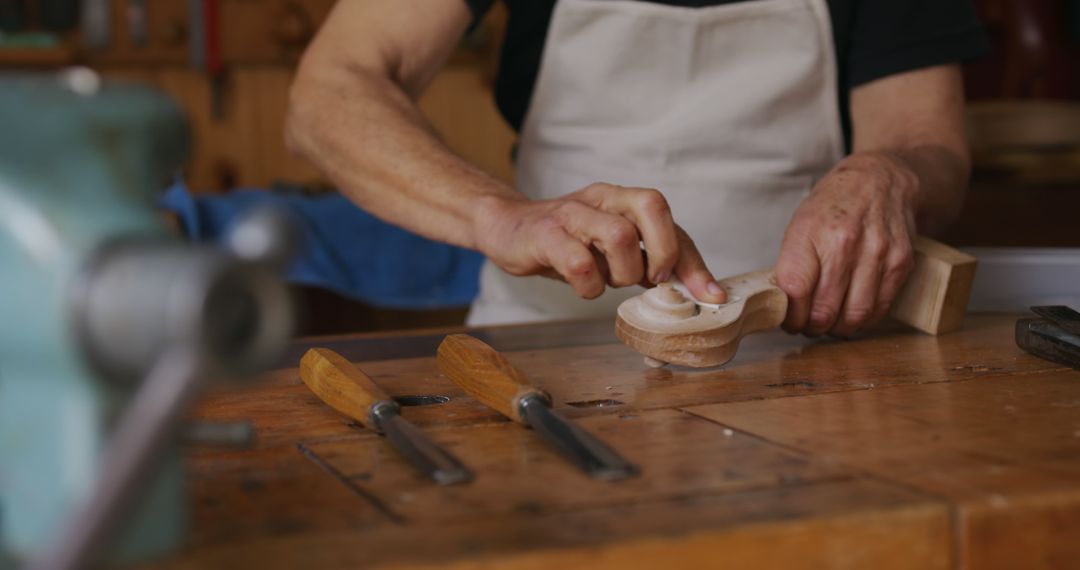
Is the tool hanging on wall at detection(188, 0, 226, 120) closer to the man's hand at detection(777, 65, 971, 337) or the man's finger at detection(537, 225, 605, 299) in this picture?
the man's hand at detection(777, 65, 971, 337)

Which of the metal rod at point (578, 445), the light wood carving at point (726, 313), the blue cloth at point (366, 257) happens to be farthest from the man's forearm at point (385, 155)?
the blue cloth at point (366, 257)

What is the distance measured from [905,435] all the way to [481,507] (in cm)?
29

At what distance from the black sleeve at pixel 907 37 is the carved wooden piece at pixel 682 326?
2.15ft

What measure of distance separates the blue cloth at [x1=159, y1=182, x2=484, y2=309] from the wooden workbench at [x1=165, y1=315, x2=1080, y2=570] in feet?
5.07

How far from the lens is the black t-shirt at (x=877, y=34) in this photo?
1.55 meters

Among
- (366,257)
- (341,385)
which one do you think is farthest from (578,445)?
(366,257)

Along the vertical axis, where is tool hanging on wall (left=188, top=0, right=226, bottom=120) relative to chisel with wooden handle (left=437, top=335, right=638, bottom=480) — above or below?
below

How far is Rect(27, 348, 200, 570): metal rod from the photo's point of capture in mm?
366

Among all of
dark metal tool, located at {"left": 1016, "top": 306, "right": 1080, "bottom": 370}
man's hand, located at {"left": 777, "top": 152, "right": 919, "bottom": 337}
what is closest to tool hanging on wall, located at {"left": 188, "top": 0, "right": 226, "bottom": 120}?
man's hand, located at {"left": 777, "top": 152, "right": 919, "bottom": 337}

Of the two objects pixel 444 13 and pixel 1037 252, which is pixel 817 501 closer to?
pixel 1037 252

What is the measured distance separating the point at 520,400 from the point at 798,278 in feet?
1.38

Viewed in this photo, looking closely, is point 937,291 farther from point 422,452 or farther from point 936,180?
point 422,452

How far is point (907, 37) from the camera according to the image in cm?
155

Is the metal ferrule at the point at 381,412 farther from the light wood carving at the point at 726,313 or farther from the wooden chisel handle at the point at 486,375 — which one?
the light wood carving at the point at 726,313
